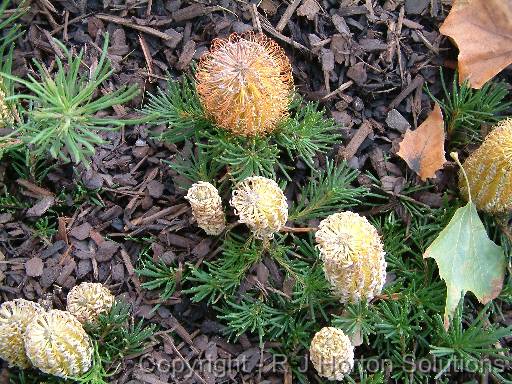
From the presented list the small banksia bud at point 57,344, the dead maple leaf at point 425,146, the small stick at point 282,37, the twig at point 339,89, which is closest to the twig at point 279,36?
the small stick at point 282,37

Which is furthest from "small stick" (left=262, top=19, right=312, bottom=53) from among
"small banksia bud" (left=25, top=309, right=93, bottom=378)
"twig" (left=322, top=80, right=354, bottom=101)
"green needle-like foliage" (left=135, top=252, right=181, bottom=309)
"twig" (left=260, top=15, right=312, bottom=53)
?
"small banksia bud" (left=25, top=309, right=93, bottom=378)

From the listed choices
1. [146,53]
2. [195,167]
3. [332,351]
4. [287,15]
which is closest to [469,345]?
[332,351]

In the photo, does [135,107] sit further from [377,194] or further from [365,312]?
[365,312]

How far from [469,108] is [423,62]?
236 mm

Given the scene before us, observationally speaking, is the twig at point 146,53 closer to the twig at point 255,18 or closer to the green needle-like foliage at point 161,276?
the twig at point 255,18

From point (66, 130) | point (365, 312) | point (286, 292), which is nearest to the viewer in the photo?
point (66, 130)

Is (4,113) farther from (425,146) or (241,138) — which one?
(425,146)

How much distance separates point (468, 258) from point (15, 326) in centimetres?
140

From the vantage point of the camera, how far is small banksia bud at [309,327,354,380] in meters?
1.82

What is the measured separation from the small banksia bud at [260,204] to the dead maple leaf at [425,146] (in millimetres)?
560

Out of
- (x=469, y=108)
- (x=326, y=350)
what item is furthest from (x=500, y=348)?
(x=469, y=108)

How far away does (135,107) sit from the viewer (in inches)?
88.6

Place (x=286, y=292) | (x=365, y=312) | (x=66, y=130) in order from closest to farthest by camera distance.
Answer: (x=66, y=130), (x=365, y=312), (x=286, y=292)

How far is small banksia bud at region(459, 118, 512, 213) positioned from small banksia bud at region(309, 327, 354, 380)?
26.8 inches
